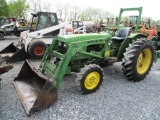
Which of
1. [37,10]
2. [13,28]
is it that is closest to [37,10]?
[37,10]

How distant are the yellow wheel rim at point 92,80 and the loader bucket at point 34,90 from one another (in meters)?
0.80

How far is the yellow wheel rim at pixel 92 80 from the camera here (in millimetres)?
3767

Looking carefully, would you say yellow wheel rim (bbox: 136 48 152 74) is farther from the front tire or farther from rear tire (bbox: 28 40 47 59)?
rear tire (bbox: 28 40 47 59)

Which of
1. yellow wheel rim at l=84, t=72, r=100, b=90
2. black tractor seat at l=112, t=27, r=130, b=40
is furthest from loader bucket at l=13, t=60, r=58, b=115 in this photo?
black tractor seat at l=112, t=27, r=130, b=40

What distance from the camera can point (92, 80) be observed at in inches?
152

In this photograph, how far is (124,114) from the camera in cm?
314

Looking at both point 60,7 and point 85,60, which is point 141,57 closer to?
point 85,60

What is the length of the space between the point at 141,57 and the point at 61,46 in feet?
7.17

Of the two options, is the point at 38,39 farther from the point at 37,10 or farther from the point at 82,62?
the point at 37,10

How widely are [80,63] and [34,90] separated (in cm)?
127

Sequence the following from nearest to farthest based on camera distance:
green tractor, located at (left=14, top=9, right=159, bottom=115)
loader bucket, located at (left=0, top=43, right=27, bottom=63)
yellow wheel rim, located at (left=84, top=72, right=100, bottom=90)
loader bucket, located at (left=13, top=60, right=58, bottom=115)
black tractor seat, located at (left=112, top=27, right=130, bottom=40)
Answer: loader bucket, located at (left=13, top=60, right=58, bottom=115)
green tractor, located at (left=14, top=9, right=159, bottom=115)
yellow wheel rim, located at (left=84, top=72, right=100, bottom=90)
black tractor seat, located at (left=112, top=27, right=130, bottom=40)
loader bucket, located at (left=0, top=43, right=27, bottom=63)

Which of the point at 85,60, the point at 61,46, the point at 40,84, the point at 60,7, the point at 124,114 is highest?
the point at 60,7

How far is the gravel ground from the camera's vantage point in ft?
10.0

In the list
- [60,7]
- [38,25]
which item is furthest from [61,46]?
[60,7]
